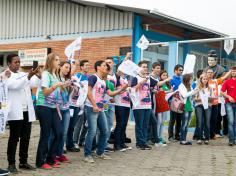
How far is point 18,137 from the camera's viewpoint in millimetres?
6770

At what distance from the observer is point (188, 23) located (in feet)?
46.4

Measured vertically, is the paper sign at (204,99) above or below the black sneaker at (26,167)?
above

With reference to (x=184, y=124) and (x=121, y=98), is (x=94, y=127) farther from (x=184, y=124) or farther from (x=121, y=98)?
(x=184, y=124)

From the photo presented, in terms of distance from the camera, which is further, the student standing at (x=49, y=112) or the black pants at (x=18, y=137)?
the student standing at (x=49, y=112)

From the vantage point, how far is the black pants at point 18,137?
668 cm

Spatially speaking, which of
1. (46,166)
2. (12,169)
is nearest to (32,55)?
(46,166)

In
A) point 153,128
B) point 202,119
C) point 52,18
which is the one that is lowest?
point 153,128

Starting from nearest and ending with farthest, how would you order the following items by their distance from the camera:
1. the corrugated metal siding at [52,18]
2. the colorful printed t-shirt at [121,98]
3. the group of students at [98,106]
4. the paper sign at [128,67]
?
the group of students at [98,106] < the paper sign at [128,67] < the colorful printed t-shirt at [121,98] < the corrugated metal siding at [52,18]

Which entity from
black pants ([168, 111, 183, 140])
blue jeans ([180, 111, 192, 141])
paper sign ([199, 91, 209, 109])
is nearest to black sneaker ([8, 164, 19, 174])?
blue jeans ([180, 111, 192, 141])

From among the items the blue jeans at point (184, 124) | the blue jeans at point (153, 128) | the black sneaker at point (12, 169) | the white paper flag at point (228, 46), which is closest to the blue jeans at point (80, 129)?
the blue jeans at point (153, 128)

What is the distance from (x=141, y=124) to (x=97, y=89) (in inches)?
67.1

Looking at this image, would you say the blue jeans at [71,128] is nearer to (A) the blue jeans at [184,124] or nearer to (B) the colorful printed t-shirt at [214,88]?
(A) the blue jeans at [184,124]

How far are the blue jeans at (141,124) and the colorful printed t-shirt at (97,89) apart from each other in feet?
4.75

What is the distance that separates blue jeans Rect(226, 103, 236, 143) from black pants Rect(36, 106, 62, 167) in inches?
174
